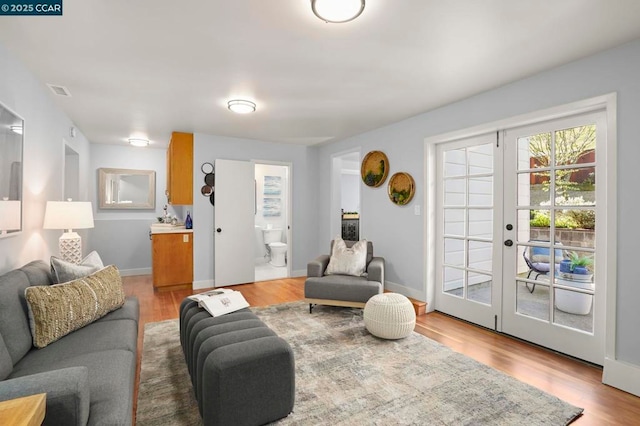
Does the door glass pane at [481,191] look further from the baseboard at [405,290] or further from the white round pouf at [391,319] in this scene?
the white round pouf at [391,319]

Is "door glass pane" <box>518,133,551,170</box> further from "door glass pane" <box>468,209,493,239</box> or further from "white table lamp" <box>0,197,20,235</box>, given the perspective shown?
"white table lamp" <box>0,197,20,235</box>

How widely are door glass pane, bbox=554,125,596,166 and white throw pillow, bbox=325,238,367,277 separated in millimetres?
2125

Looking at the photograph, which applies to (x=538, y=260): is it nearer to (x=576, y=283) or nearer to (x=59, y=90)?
(x=576, y=283)

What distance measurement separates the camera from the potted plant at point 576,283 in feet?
8.23

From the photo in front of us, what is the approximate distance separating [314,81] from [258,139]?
8.26 ft

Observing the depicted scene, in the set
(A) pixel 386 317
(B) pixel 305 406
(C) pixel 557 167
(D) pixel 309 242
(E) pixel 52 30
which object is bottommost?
(B) pixel 305 406

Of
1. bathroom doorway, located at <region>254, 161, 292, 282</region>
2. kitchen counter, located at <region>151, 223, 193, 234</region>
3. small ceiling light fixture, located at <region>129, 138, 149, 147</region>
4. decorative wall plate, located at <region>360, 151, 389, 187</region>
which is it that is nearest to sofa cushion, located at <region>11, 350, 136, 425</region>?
kitchen counter, located at <region>151, 223, 193, 234</region>

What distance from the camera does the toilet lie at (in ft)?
21.6

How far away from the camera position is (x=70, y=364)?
5.10 ft

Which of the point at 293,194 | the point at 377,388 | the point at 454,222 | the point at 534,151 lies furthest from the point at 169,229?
the point at 534,151

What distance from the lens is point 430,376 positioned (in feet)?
7.46

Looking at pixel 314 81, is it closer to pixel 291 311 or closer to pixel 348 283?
pixel 348 283

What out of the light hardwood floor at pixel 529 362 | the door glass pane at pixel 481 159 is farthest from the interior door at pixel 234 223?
the door glass pane at pixel 481 159

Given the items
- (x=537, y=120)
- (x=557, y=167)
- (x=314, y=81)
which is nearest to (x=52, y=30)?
(x=314, y=81)
